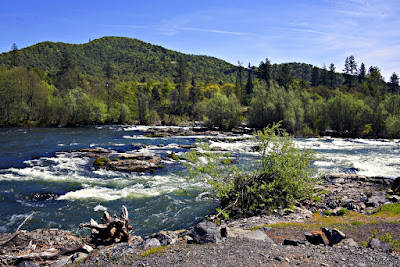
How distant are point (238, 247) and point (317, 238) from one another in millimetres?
2733

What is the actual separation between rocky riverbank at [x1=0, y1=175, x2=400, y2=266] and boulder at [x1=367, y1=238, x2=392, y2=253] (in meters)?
0.03

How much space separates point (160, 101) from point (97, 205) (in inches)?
3500

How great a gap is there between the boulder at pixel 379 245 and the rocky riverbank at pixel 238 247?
3 centimetres

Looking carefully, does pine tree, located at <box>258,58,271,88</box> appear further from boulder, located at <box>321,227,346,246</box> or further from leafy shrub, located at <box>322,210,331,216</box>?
boulder, located at <box>321,227,346,246</box>

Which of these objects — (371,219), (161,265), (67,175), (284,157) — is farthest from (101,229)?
(67,175)

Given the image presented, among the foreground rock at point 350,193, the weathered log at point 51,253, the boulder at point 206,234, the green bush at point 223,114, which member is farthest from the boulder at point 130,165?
the green bush at point 223,114

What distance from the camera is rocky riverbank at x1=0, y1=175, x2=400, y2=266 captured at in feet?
23.8

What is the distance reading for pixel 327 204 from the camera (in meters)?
14.6

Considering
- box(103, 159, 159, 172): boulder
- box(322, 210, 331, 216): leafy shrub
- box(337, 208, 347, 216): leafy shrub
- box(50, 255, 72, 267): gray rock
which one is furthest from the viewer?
box(103, 159, 159, 172): boulder

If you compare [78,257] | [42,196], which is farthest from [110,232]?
[42,196]

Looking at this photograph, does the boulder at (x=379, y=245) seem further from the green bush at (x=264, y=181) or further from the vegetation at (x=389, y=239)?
the green bush at (x=264, y=181)

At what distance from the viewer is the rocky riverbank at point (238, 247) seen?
23.8 ft

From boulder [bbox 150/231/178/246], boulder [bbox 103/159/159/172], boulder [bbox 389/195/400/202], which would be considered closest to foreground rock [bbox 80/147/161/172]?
boulder [bbox 103/159/159/172]

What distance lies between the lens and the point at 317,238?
28.2 feet
